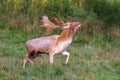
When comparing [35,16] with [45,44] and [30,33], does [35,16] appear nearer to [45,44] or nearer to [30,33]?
[30,33]

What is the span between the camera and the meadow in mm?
8492

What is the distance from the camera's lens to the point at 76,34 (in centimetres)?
1322

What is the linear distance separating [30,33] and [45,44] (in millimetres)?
4983

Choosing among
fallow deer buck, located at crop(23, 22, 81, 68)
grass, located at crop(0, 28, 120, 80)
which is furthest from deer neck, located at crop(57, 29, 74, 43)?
grass, located at crop(0, 28, 120, 80)

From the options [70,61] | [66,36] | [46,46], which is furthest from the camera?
[70,61]

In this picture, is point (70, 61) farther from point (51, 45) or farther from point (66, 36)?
point (51, 45)

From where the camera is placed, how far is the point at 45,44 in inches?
324

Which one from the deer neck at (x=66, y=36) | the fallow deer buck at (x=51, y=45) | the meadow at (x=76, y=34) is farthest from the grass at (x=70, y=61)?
the deer neck at (x=66, y=36)

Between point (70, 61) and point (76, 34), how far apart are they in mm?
3811

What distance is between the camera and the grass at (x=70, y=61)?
777 cm

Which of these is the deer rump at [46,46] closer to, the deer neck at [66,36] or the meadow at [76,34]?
the deer neck at [66,36]

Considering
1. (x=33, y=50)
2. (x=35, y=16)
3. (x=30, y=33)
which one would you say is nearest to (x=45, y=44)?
(x=33, y=50)

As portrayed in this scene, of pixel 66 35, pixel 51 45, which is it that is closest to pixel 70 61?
pixel 66 35

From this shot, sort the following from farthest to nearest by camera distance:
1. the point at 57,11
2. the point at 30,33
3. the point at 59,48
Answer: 1. the point at 57,11
2. the point at 30,33
3. the point at 59,48
